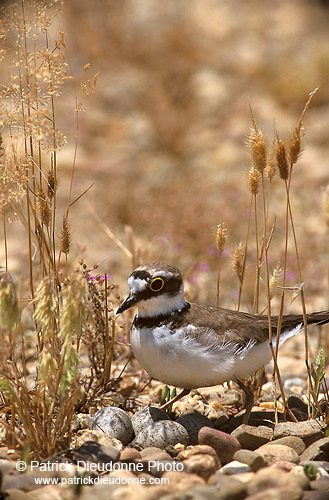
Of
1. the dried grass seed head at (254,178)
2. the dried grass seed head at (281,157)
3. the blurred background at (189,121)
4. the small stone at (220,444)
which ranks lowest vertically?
the small stone at (220,444)

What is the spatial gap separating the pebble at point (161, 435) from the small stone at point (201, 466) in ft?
1.10

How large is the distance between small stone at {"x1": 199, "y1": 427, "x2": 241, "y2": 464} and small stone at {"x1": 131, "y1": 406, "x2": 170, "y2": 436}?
295mm

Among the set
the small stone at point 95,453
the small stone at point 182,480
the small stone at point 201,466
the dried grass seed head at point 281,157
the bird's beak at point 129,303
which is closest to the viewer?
the small stone at point 182,480

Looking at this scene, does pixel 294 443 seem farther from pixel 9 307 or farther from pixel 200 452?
pixel 9 307

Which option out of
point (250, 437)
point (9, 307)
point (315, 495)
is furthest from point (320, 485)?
point (9, 307)

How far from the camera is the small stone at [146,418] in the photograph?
294 centimetres

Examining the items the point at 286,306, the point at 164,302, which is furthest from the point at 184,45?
the point at 164,302

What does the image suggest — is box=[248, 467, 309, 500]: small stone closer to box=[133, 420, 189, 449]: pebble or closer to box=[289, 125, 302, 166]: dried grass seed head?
box=[133, 420, 189, 449]: pebble

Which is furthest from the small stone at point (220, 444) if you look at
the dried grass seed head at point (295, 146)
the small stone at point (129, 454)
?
the dried grass seed head at point (295, 146)

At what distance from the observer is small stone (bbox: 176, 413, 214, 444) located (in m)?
2.97

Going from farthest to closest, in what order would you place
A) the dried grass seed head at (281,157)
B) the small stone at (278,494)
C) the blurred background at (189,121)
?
the blurred background at (189,121) < the dried grass seed head at (281,157) < the small stone at (278,494)

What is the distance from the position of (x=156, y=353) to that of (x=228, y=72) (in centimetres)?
897

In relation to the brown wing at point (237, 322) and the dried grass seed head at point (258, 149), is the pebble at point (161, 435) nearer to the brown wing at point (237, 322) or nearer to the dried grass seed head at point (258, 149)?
the brown wing at point (237, 322)

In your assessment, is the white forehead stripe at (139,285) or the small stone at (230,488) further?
the white forehead stripe at (139,285)
